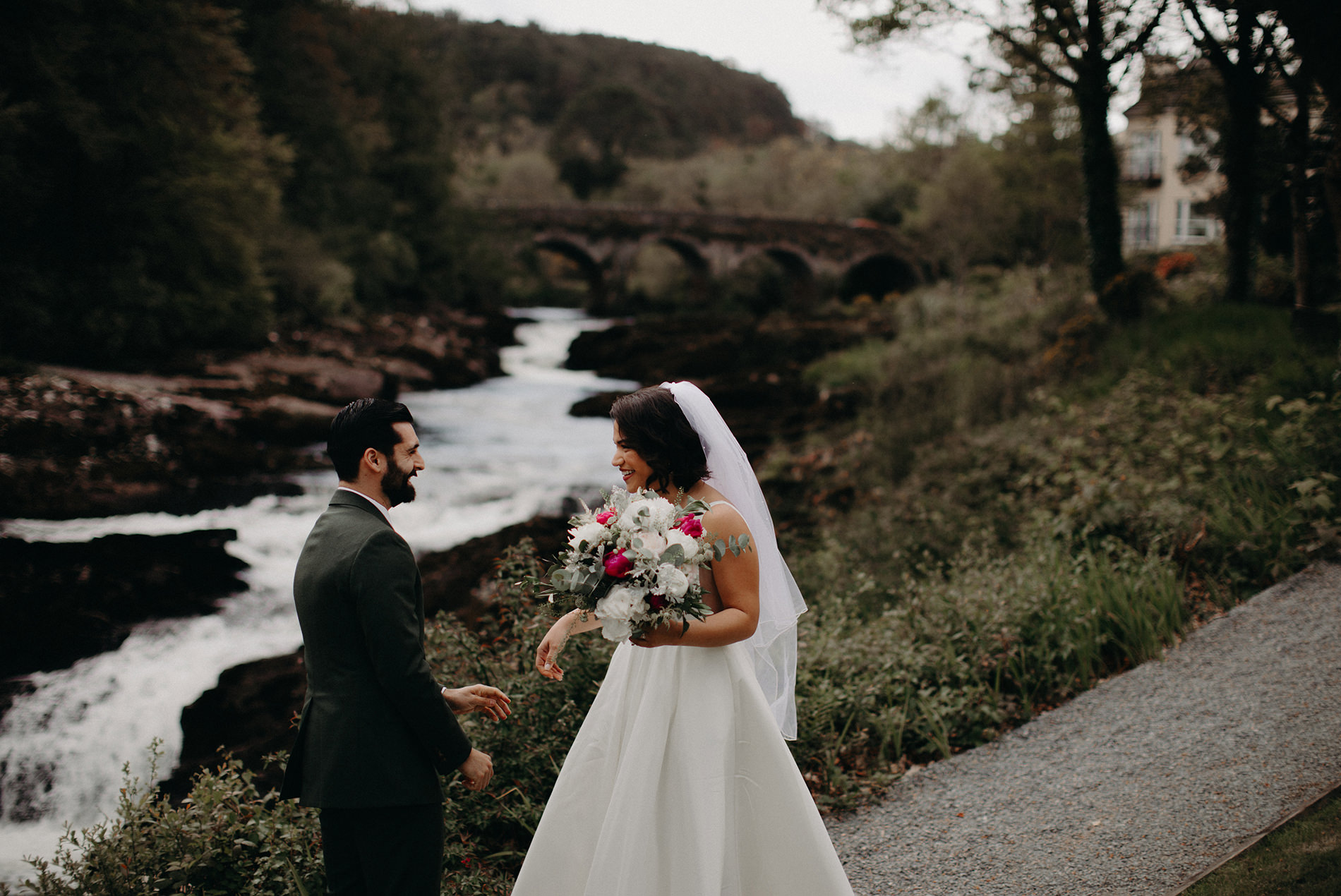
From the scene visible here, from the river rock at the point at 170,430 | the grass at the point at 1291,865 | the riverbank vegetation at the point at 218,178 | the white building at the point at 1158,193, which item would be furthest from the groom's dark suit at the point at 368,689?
the white building at the point at 1158,193

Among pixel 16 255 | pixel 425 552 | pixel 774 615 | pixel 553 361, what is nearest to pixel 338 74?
pixel 553 361

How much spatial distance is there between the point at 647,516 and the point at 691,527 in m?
0.14

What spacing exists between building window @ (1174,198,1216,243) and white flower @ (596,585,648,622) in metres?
38.7

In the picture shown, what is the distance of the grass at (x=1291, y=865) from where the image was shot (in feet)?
9.45

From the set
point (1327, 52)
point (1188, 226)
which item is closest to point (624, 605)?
point (1327, 52)

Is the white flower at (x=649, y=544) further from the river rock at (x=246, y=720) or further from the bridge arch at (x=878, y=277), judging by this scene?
Result: the bridge arch at (x=878, y=277)

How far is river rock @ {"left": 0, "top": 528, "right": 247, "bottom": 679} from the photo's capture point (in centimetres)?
722

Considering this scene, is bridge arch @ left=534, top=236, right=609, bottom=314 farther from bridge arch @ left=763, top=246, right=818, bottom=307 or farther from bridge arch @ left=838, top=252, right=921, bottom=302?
bridge arch @ left=838, top=252, right=921, bottom=302

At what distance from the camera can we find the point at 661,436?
2746 mm

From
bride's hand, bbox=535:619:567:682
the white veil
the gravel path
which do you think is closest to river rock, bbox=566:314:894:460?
the gravel path

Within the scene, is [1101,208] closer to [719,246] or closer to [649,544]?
[649,544]

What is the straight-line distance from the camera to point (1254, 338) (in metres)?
9.73

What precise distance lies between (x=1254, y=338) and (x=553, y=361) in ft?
64.7

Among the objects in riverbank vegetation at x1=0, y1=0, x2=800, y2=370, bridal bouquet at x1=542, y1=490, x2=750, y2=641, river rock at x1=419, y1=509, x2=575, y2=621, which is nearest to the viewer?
bridal bouquet at x1=542, y1=490, x2=750, y2=641
